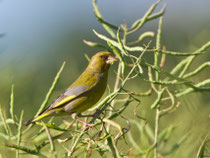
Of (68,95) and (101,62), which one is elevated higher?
(101,62)

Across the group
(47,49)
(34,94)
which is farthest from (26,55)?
(47,49)

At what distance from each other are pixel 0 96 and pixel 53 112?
0.67 metres

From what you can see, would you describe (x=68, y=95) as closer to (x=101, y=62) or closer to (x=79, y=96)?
(x=79, y=96)

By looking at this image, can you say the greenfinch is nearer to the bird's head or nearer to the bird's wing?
the bird's wing

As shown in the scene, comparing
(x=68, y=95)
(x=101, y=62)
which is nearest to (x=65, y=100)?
(x=68, y=95)

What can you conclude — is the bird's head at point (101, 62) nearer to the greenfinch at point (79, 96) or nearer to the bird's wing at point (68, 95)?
the greenfinch at point (79, 96)

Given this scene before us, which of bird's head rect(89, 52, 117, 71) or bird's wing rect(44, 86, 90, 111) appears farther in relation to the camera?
bird's head rect(89, 52, 117, 71)

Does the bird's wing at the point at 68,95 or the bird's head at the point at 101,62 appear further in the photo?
the bird's head at the point at 101,62

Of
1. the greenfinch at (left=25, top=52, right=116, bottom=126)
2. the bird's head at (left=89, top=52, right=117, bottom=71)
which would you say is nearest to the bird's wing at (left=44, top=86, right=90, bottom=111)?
the greenfinch at (left=25, top=52, right=116, bottom=126)

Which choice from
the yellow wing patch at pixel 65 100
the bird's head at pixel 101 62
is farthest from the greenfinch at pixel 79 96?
the bird's head at pixel 101 62

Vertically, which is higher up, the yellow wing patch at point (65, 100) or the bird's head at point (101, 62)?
the bird's head at point (101, 62)

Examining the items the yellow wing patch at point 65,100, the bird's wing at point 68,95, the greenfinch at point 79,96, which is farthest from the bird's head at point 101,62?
the yellow wing patch at point 65,100

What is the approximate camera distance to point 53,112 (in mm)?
3586

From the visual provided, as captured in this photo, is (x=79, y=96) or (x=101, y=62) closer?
(x=79, y=96)
